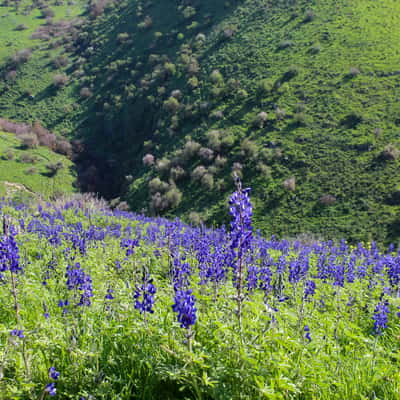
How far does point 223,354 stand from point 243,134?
33.8 metres

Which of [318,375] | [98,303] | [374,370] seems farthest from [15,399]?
[374,370]

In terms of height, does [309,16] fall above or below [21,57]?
above

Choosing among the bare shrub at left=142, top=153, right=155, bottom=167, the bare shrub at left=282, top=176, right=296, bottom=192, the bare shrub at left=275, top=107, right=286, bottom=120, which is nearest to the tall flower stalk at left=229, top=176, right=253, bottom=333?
the bare shrub at left=282, top=176, right=296, bottom=192

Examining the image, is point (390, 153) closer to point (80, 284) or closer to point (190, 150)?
point (190, 150)

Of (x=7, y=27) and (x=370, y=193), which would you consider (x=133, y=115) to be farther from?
(x=7, y=27)

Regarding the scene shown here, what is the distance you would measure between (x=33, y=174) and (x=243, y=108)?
27105 millimetres

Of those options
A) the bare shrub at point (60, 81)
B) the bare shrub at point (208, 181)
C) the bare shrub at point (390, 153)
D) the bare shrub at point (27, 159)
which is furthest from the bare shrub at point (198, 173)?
the bare shrub at point (60, 81)

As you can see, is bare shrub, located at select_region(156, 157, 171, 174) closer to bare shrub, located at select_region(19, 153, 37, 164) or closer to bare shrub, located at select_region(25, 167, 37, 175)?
bare shrub, located at select_region(25, 167, 37, 175)

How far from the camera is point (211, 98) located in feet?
140

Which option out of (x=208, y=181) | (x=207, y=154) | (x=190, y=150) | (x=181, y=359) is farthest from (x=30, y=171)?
(x=181, y=359)

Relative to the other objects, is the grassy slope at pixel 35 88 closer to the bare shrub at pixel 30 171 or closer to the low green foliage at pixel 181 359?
the bare shrub at pixel 30 171

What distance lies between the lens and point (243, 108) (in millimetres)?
38781

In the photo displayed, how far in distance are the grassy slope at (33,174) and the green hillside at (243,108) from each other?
3101mm

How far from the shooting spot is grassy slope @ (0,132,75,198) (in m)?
37.8
